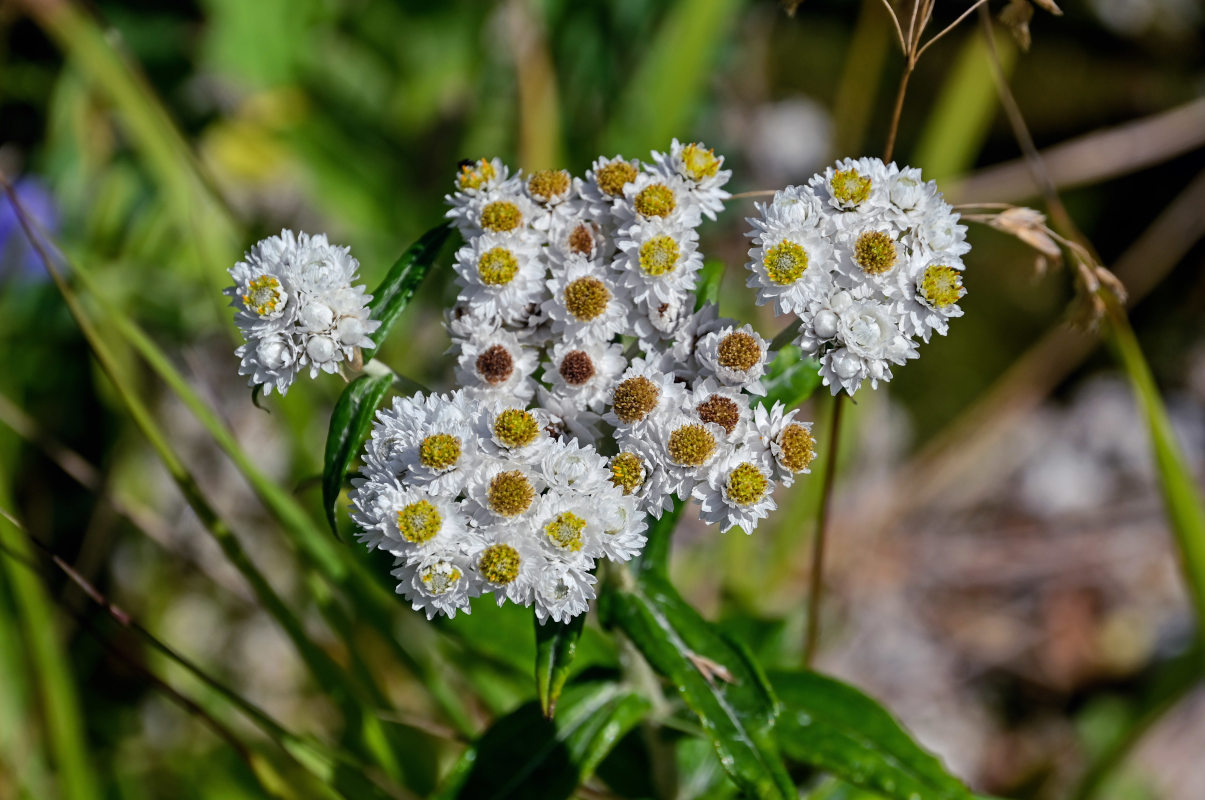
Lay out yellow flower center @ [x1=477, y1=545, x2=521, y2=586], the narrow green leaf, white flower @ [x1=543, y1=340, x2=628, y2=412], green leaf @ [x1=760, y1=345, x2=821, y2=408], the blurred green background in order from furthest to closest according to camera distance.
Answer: the blurred green background
green leaf @ [x1=760, y1=345, x2=821, y2=408]
the narrow green leaf
white flower @ [x1=543, y1=340, x2=628, y2=412]
yellow flower center @ [x1=477, y1=545, x2=521, y2=586]

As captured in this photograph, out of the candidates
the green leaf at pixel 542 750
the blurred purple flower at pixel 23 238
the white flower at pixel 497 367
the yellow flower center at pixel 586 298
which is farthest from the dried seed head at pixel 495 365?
the blurred purple flower at pixel 23 238

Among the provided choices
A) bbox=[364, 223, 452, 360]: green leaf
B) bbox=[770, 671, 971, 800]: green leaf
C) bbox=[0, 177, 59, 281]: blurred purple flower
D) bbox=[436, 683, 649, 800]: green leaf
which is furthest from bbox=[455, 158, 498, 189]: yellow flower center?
bbox=[0, 177, 59, 281]: blurred purple flower

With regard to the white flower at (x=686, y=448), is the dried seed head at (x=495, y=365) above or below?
above

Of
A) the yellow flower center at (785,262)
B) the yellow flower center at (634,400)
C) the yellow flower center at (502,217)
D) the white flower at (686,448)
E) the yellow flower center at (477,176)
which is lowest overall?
the white flower at (686,448)

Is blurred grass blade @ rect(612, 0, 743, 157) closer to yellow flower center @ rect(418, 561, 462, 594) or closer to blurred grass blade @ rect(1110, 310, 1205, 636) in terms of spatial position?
blurred grass blade @ rect(1110, 310, 1205, 636)

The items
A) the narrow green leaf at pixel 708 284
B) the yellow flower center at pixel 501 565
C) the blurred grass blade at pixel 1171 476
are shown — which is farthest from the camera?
the blurred grass blade at pixel 1171 476

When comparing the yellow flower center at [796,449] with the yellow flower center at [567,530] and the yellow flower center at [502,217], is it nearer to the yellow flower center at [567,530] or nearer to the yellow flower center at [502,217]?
the yellow flower center at [567,530]
